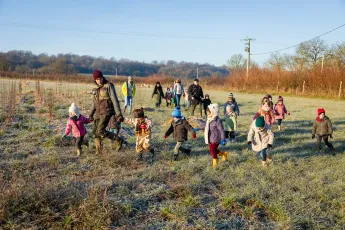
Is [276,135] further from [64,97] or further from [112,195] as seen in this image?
[64,97]

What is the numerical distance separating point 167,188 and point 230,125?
3.85 metres

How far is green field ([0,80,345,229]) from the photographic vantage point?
3654 mm

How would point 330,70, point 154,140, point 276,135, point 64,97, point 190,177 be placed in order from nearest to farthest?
point 190,177
point 154,140
point 276,135
point 64,97
point 330,70

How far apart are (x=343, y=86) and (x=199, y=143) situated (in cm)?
2416

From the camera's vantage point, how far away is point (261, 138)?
6.20 m

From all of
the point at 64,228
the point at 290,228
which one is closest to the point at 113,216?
the point at 64,228

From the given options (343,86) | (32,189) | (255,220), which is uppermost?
(343,86)

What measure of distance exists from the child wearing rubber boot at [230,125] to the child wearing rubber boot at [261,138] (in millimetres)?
1712

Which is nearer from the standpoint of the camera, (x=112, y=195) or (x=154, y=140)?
(x=112, y=195)

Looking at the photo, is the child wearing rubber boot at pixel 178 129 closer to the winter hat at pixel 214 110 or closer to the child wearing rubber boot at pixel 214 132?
the child wearing rubber boot at pixel 214 132

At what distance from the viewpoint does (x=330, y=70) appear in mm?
28938

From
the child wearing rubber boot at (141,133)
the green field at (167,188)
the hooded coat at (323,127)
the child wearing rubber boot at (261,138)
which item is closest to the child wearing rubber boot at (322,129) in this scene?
the hooded coat at (323,127)

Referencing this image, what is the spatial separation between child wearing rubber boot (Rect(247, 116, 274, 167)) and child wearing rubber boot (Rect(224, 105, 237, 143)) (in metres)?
1.71

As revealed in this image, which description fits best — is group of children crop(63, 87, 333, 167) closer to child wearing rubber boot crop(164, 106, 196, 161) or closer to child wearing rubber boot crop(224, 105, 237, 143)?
child wearing rubber boot crop(164, 106, 196, 161)
